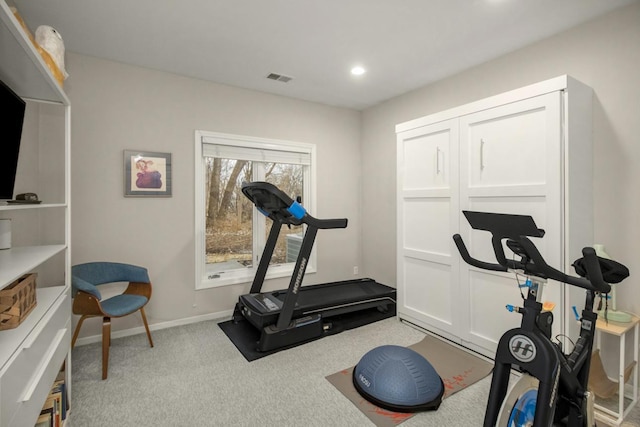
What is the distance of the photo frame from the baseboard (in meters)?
1.34

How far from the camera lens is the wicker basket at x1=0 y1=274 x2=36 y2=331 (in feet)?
4.57

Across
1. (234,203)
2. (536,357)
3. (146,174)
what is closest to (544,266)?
(536,357)

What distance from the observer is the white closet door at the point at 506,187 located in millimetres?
2184

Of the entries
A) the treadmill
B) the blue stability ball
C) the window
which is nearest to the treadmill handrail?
the treadmill

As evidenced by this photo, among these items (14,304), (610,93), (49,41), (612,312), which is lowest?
(612,312)

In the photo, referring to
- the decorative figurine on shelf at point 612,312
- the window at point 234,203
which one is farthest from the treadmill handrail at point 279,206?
the decorative figurine on shelf at point 612,312

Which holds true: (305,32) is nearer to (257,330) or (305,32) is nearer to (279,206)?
(279,206)

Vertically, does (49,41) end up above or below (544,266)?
above

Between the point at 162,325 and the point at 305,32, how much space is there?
3.13 metres

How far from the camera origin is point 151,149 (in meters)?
3.18

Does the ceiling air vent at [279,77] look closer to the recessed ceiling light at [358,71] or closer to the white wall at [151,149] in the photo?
the white wall at [151,149]

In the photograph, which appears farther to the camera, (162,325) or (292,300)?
(162,325)

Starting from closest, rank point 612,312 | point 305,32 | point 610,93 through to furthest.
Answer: point 612,312
point 610,93
point 305,32

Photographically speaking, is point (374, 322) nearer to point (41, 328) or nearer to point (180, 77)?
point (41, 328)
